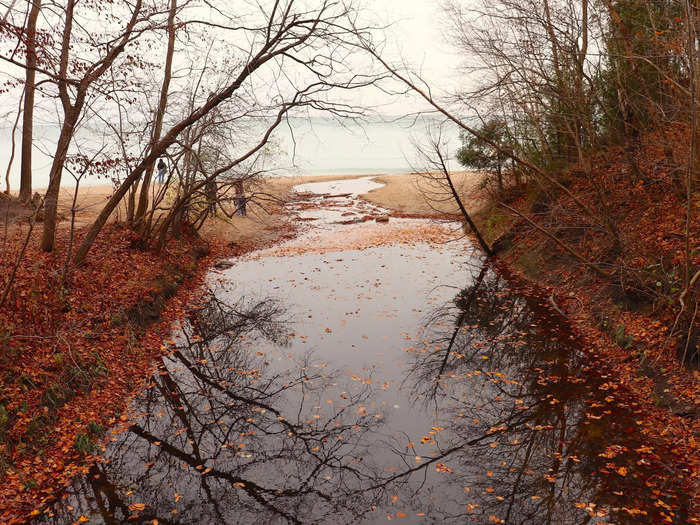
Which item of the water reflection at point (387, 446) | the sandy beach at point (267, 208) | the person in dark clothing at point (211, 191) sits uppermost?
the person in dark clothing at point (211, 191)

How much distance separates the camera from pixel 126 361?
1048 centimetres

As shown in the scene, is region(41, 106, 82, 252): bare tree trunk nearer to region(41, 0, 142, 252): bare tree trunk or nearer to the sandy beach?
region(41, 0, 142, 252): bare tree trunk

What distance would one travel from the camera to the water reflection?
6293 mm

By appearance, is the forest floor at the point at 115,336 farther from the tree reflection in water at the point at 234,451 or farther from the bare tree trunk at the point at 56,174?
the tree reflection in water at the point at 234,451

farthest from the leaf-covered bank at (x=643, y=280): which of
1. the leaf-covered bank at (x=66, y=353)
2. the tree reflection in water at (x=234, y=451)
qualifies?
the leaf-covered bank at (x=66, y=353)

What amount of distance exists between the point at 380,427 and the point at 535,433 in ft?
7.94

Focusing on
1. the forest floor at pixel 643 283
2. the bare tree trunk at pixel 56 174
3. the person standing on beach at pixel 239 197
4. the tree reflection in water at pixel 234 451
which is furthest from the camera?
the person standing on beach at pixel 239 197

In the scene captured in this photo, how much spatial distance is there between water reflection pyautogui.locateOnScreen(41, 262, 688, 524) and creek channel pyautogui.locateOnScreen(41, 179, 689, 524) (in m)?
0.03

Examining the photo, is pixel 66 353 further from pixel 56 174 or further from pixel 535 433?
pixel 535 433

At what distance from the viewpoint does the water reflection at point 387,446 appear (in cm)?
629

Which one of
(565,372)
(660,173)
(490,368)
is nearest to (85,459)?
(490,368)

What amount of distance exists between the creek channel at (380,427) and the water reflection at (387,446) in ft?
0.08

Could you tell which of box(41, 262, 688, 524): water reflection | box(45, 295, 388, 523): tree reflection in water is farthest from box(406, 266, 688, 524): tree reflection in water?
box(45, 295, 388, 523): tree reflection in water

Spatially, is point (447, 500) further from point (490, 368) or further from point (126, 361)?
point (126, 361)
